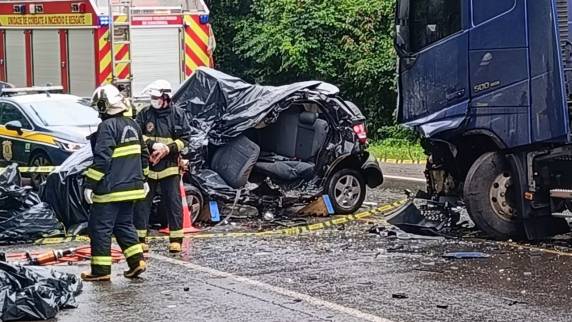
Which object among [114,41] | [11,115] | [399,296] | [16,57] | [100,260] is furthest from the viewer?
[16,57]

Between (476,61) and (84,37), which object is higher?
(84,37)

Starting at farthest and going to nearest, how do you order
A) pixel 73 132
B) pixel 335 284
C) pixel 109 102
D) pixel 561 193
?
pixel 73 132, pixel 561 193, pixel 109 102, pixel 335 284

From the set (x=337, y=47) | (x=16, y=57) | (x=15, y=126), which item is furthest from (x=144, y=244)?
(x=337, y=47)

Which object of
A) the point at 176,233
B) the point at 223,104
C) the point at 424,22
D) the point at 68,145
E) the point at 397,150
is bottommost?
the point at 176,233

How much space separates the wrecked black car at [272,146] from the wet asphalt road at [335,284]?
1472 millimetres

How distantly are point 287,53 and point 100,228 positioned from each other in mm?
14300

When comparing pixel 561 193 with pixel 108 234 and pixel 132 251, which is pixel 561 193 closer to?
pixel 132 251

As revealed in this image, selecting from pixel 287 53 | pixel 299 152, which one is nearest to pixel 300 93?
pixel 299 152

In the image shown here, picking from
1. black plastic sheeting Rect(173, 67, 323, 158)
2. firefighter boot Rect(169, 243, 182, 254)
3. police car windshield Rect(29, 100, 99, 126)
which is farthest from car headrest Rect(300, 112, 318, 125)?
police car windshield Rect(29, 100, 99, 126)

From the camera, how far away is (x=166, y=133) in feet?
35.6

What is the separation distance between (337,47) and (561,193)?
43.4 ft

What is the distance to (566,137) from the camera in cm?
1012

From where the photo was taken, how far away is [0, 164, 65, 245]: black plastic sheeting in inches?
440

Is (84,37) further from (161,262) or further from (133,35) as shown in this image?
(161,262)
